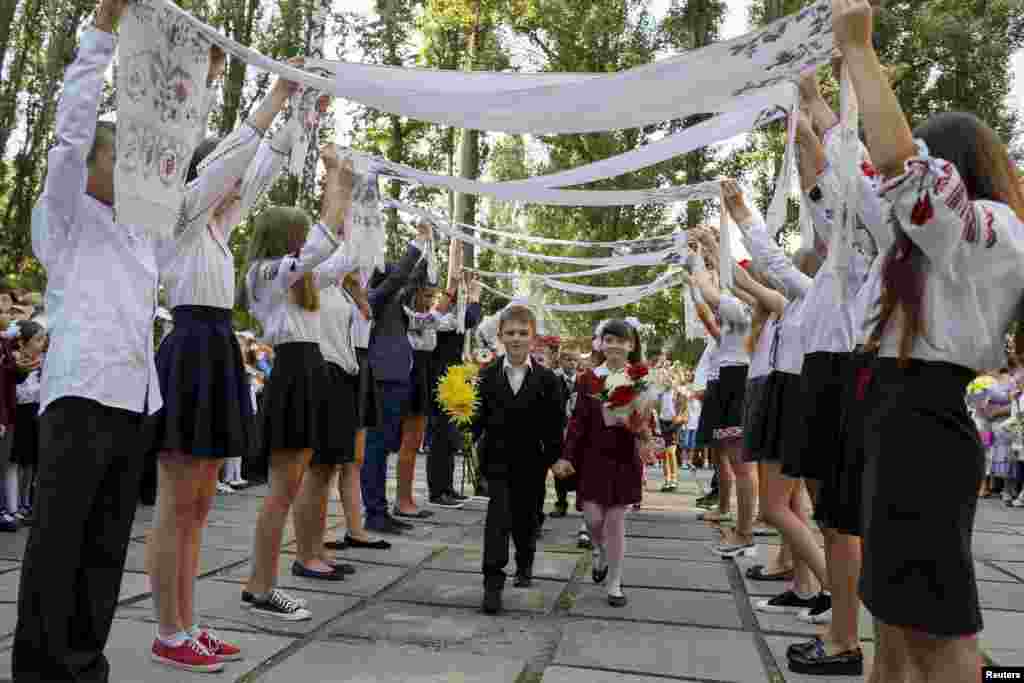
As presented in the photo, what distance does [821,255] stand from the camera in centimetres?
385

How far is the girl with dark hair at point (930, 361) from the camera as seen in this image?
5.83 ft

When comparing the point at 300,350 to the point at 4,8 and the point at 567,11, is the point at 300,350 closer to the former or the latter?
the point at 4,8

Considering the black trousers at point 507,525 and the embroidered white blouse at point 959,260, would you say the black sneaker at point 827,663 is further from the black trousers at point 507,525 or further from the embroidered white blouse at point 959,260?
the embroidered white blouse at point 959,260

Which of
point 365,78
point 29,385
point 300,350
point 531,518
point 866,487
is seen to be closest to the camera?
point 866,487

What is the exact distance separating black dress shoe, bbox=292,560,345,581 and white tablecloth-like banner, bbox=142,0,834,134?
8.80ft

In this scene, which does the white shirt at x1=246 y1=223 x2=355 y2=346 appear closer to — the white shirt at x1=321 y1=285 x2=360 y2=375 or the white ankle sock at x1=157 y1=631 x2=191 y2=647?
the white shirt at x1=321 y1=285 x2=360 y2=375

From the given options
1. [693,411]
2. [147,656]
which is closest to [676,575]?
[147,656]

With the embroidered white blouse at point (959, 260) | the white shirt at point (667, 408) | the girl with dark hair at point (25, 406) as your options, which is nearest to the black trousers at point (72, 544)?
the embroidered white blouse at point (959, 260)

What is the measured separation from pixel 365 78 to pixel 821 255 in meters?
2.27

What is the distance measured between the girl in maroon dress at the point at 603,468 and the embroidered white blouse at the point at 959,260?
9.49 feet

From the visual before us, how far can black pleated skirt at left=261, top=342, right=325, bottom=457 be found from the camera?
3846 mm

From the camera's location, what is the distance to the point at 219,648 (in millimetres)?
3119

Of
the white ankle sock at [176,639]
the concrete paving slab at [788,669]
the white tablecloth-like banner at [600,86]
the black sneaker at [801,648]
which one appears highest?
the white tablecloth-like banner at [600,86]

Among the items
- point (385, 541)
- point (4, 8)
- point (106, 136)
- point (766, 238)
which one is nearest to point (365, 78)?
point (106, 136)
